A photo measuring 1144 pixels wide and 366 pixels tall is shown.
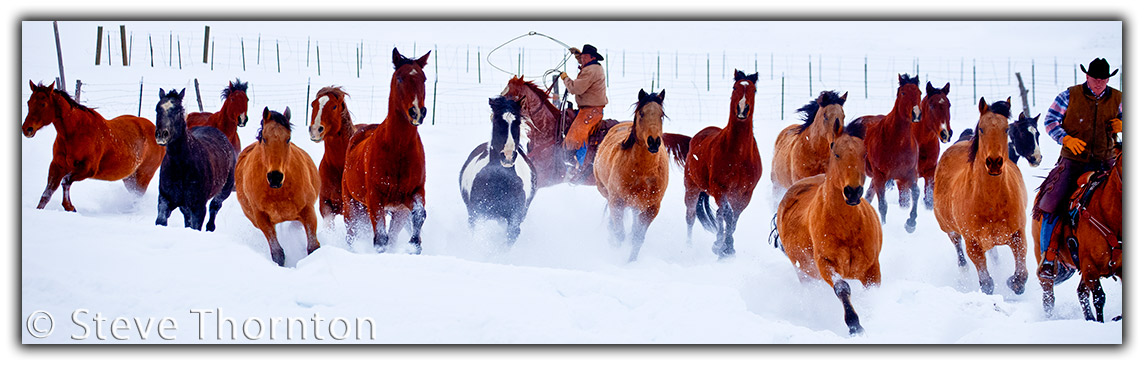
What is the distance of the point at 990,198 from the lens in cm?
586

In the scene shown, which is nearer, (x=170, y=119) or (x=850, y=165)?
(x=850, y=165)

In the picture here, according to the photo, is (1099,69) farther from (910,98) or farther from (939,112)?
(910,98)

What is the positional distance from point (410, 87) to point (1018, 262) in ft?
15.1

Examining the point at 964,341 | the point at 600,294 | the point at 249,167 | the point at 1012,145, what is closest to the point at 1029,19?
the point at 1012,145

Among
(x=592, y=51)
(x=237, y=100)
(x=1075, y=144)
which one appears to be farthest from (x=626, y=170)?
(x=237, y=100)

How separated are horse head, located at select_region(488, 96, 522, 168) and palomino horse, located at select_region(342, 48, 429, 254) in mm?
699

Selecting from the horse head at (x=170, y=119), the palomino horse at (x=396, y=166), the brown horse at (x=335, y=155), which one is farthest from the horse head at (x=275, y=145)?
the horse head at (x=170, y=119)

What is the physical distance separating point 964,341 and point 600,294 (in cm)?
204

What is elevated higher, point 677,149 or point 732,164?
point 677,149

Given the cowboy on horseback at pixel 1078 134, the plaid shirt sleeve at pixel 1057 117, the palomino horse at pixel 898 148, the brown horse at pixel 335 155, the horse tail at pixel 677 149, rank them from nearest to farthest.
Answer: the cowboy on horseback at pixel 1078 134 < the plaid shirt sleeve at pixel 1057 117 < the brown horse at pixel 335 155 < the palomino horse at pixel 898 148 < the horse tail at pixel 677 149

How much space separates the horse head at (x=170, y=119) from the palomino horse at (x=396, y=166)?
1496 millimetres

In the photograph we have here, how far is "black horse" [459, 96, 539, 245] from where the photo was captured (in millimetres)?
6809

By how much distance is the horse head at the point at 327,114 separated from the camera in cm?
649

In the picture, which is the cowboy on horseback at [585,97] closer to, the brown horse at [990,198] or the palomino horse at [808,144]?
the palomino horse at [808,144]
